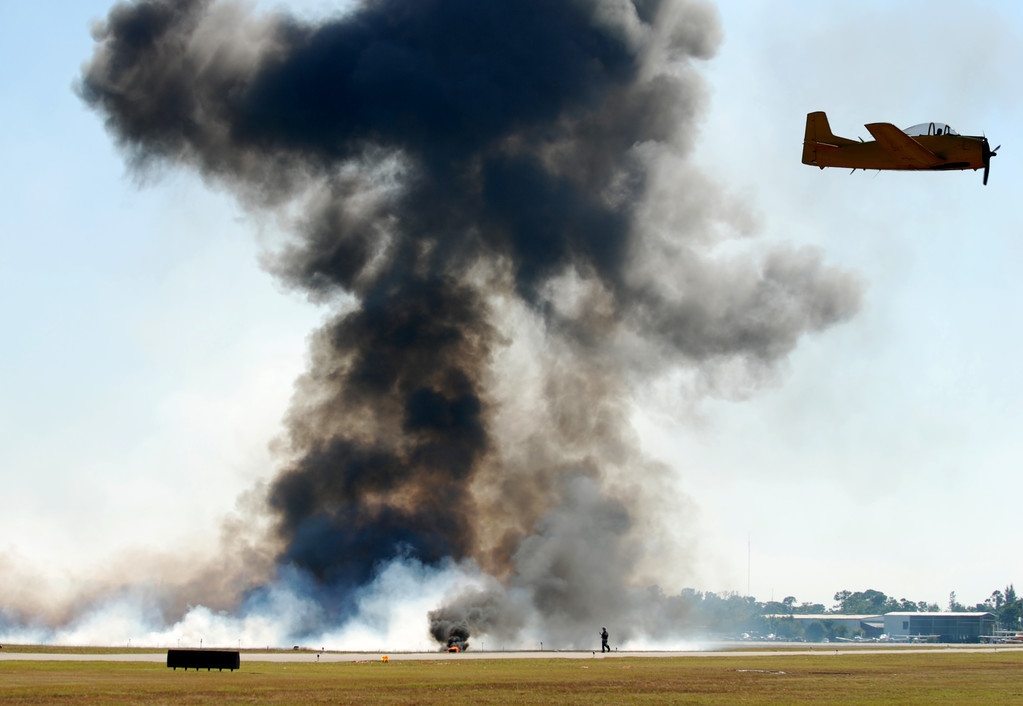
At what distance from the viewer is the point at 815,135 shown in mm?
65000

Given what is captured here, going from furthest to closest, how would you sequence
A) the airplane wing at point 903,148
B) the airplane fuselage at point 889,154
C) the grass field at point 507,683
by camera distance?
1. the airplane fuselage at point 889,154
2. the airplane wing at point 903,148
3. the grass field at point 507,683

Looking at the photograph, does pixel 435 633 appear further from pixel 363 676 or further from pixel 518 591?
pixel 363 676

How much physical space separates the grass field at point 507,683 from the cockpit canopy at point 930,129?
95.2 ft

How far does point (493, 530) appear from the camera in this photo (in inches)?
4422

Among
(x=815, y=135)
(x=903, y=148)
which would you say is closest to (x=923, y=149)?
(x=903, y=148)

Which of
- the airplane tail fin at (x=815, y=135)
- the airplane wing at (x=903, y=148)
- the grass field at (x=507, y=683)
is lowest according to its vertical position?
the grass field at (x=507, y=683)

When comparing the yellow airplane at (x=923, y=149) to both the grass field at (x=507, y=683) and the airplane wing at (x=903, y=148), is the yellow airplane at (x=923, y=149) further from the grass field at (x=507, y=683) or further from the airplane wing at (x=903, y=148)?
the grass field at (x=507, y=683)

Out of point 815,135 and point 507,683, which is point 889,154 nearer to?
point 815,135

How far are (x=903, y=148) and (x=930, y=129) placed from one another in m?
2.37

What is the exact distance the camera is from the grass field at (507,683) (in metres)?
39.0

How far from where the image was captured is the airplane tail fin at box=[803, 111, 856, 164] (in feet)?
212

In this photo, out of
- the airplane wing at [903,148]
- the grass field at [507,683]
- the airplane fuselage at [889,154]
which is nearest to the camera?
the grass field at [507,683]

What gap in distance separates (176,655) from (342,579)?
4891cm

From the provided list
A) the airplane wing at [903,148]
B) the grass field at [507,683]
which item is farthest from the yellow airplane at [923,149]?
the grass field at [507,683]
